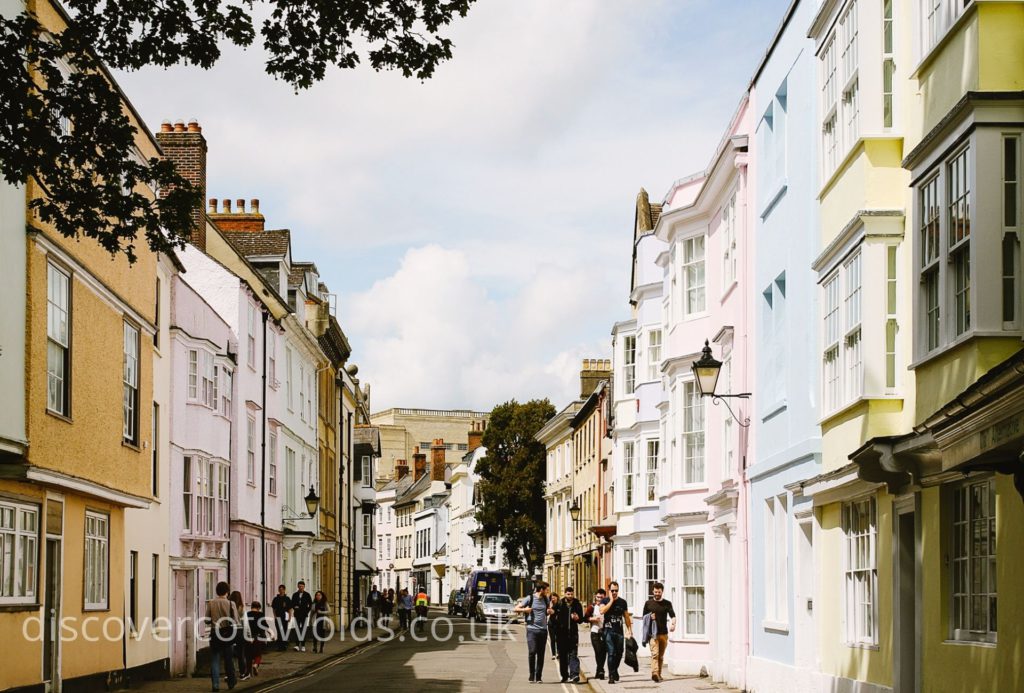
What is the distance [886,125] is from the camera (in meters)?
15.5

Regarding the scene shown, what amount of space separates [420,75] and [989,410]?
6.24 m

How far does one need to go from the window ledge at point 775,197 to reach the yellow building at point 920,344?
2489mm

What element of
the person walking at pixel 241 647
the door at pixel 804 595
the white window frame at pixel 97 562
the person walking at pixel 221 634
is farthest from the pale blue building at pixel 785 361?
the white window frame at pixel 97 562

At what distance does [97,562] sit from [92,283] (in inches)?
187

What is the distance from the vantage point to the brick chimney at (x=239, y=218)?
1983 inches

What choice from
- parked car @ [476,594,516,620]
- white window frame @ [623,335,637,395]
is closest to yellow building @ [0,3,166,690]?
white window frame @ [623,335,637,395]

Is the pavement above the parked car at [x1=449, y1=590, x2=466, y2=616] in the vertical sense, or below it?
above

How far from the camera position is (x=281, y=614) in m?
38.8

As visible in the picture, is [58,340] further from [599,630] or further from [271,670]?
[271,670]

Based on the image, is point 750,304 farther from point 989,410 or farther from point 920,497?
point 989,410

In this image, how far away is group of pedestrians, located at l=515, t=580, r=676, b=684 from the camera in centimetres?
2638

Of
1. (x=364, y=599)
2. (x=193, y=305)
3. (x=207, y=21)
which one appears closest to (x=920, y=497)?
(x=207, y=21)

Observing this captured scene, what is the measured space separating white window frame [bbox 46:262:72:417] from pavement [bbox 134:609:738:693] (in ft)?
21.6

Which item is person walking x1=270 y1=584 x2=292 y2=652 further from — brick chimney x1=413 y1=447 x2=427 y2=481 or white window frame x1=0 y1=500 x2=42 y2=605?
brick chimney x1=413 y1=447 x2=427 y2=481
